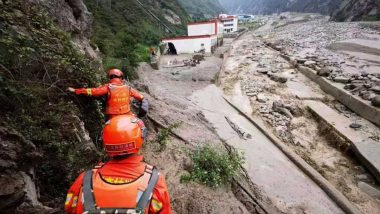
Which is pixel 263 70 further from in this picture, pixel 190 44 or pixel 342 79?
pixel 190 44

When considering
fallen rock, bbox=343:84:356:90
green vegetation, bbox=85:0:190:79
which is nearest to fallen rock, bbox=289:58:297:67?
fallen rock, bbox=343:84:356:90

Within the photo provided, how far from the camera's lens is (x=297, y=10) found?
112188mm

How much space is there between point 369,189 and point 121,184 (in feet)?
26.7

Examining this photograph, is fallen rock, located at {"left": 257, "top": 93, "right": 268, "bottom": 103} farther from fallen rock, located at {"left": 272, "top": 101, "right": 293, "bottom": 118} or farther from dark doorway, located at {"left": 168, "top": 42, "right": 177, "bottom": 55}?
dark doorway, located at {"left": 168, "top": 42, "right": 177, "bottom": 55}

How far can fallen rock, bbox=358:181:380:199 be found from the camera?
7.01m

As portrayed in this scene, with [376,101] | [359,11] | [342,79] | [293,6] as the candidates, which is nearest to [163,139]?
[376,101]

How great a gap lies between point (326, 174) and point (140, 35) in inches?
973

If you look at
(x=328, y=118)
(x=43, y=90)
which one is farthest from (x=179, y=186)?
(x=328, y=118)

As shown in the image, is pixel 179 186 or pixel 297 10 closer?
pixel 179 186

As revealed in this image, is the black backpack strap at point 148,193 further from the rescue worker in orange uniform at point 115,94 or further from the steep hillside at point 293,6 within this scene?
the steep hillside at point 293,6

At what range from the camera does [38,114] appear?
3.44 meters

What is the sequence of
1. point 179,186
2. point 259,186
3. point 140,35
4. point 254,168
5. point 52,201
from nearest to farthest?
point 52,201 < point 179,186 < point 259,186 < point 254,168 < point 140,35

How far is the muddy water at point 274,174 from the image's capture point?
20.0 feet

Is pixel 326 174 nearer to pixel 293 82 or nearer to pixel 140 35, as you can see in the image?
pixel 293 82
